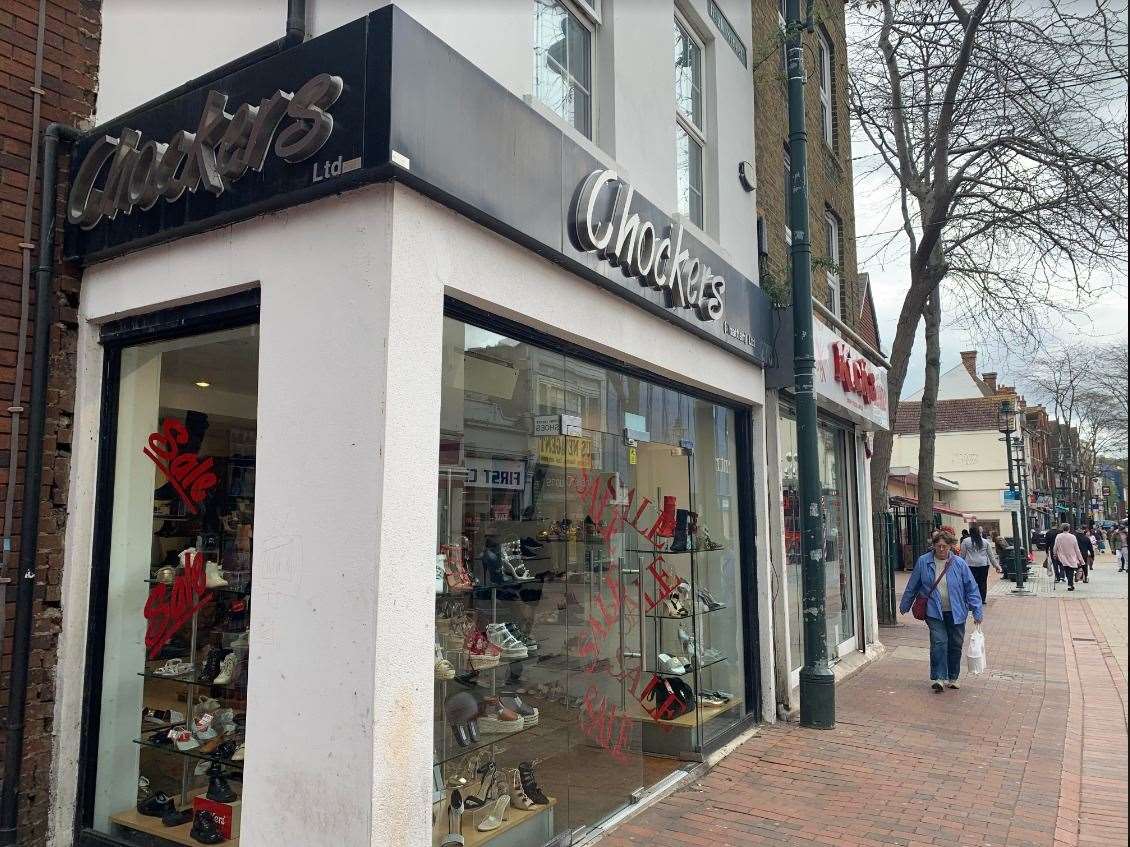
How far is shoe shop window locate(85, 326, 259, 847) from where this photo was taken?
4344 millimetres

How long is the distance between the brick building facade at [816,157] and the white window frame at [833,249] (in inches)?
0.6

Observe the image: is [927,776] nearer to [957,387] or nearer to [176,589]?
[176,589]

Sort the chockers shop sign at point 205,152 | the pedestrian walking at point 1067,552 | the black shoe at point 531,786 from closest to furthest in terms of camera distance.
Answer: the chockers shop sign at point 205,152
the black shoe at point 531,786
the pedestrian walking at point 1067,552

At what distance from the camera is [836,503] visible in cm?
1130

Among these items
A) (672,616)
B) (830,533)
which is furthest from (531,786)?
(830,533)

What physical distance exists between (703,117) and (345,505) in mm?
6133

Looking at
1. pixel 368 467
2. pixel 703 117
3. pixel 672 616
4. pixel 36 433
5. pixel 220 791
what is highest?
pixel 703 117

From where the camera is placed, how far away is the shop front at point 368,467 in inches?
134

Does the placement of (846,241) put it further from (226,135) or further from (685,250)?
(226,135)

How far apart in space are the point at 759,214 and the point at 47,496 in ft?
23.7

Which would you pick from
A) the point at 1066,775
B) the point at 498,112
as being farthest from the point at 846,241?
the point at 498,112

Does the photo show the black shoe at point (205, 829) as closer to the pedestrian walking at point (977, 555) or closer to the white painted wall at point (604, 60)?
the white painted wall at point (604, 60)

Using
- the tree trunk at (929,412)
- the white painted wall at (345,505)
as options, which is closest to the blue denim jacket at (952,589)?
the white painted wall at (345,505)

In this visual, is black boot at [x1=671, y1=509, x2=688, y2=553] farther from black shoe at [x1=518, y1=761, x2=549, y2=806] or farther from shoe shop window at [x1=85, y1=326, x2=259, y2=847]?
shoe shop window at [x1=85, y1=326, x2=259, y2=847]
